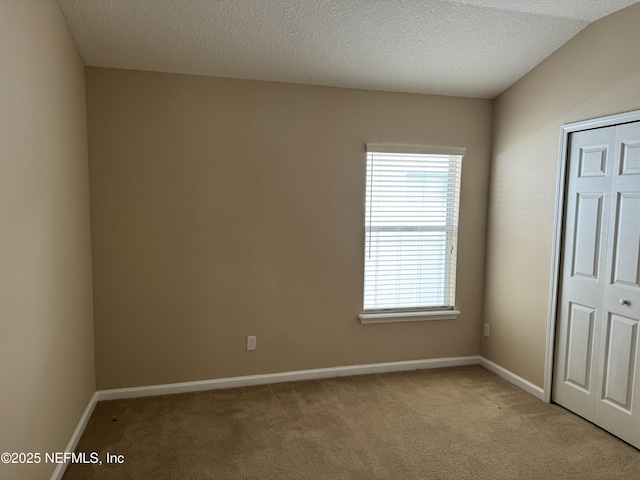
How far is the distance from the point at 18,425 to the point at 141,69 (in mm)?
2396

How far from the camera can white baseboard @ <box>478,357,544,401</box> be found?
11.1ft

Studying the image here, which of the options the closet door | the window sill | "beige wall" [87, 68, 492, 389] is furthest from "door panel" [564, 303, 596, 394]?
"beige wall" [87, 68, 492, 389]

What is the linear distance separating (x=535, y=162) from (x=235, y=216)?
240 cm

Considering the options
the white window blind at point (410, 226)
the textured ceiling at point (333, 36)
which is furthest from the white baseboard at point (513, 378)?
the textured ceiling at point (333, 36)

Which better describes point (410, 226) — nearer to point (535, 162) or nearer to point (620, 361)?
point (535, 162)

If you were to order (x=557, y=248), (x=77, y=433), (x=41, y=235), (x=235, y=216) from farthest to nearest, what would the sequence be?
1. (x=235, y=216)
2. (x=557, y=248)
3. (x=77, y=433)
4. (x=41, y=235)

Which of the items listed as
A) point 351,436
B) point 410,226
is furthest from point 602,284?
point 351,436

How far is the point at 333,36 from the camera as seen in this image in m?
2.90

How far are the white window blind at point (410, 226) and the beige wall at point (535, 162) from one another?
0.39m

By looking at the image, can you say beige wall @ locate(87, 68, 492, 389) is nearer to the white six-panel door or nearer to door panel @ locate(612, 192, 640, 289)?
the white six-panel door

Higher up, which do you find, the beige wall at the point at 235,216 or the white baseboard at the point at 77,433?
the beige wall at the point at 235,216

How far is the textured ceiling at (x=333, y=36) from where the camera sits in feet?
8.52

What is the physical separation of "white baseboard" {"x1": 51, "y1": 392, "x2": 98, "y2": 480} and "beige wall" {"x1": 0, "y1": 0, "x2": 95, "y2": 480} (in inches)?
2.3

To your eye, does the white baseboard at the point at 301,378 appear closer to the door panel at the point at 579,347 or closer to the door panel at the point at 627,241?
the door panel at the point at 579,347
